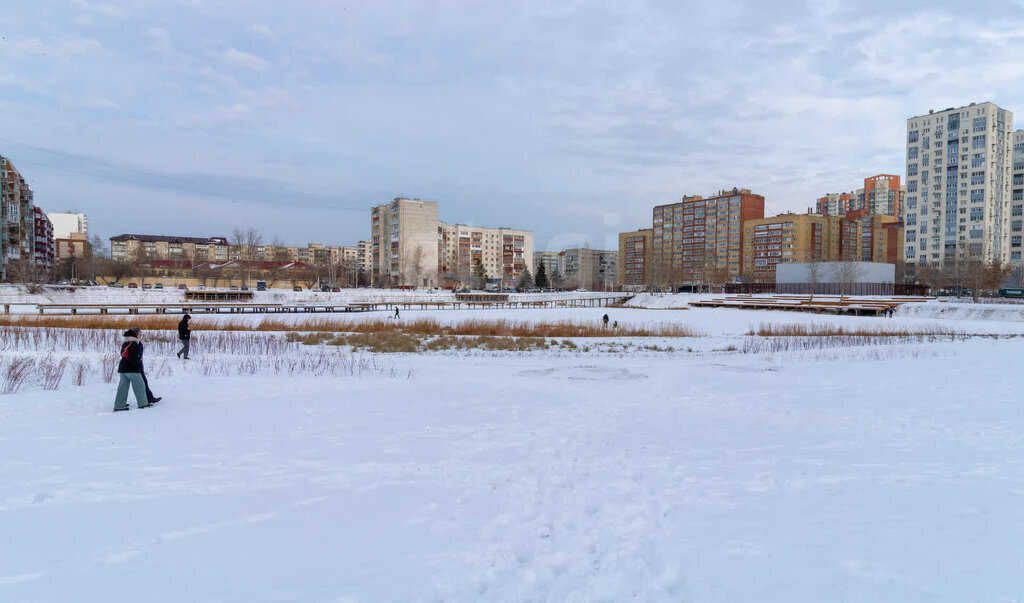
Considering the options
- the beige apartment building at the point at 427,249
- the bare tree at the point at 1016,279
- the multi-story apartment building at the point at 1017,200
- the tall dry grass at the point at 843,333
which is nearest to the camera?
the tall dry grass at the point at 843,333

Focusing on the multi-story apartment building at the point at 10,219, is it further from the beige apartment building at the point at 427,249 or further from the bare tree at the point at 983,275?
the bare tree at the point at 983,275

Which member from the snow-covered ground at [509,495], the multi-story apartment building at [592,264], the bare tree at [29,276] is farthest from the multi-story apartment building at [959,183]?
the bare tree at [29,276]

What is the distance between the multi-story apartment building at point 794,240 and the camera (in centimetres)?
11869

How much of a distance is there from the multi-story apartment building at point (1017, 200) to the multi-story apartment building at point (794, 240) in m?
26.6

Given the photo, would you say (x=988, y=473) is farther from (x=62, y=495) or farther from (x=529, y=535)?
(x=62, y=495)

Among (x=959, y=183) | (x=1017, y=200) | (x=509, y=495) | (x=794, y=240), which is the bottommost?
(x=509, y=495)

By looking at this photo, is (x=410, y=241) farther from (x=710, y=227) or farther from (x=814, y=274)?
(x=710, y=227)

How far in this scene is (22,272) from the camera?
2020 inches

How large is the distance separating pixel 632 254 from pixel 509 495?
16065 cm

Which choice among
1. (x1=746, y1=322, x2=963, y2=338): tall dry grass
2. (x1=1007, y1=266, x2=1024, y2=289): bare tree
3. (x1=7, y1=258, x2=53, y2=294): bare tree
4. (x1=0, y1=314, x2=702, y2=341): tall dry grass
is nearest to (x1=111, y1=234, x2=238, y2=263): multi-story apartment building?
(x1=7, y1=258, x2=53, y2=294): bare tree

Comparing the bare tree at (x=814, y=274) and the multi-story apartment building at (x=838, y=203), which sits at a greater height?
the multi-story apartment building at (x=838, y=203)

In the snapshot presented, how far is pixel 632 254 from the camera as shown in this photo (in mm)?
160875

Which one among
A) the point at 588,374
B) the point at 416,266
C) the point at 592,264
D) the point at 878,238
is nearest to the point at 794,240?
the point at 878,238

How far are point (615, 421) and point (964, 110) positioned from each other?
113358mm
